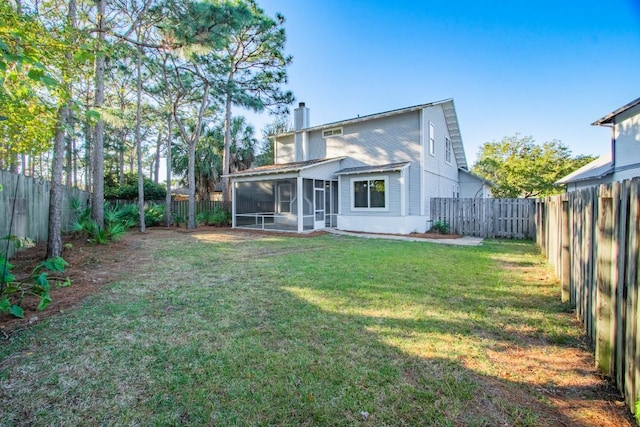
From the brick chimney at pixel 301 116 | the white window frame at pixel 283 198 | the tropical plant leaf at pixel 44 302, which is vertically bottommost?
the tropical plant leaf at pixel 44 302

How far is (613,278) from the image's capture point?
96.2 inches

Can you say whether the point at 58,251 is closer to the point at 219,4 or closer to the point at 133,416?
the point at 133,416

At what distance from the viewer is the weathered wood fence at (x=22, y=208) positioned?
242 inches

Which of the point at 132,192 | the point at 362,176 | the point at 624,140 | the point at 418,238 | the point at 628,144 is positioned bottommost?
the point at 418,238

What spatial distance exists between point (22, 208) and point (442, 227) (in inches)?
568

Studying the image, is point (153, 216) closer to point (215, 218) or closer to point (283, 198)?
point (215, 218)

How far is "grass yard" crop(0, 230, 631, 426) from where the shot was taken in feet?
7.00

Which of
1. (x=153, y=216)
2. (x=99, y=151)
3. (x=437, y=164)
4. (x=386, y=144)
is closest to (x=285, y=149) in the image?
(x=386, y=144)

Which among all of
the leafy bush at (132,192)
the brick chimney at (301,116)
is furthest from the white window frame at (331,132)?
the leafy bush at (132,192)

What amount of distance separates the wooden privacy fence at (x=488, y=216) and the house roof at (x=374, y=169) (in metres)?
2.89

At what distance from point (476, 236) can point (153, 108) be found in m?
22.1

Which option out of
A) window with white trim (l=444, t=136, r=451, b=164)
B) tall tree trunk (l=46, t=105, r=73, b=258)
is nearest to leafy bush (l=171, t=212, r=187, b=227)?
tall tree trunk (l=46, t=105, r=73, b=258)

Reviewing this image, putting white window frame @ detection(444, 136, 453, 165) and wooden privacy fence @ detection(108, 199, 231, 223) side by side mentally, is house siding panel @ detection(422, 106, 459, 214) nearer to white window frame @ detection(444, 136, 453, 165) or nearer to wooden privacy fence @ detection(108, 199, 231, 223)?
white window frame @ detection(444, 136, 453, 165)

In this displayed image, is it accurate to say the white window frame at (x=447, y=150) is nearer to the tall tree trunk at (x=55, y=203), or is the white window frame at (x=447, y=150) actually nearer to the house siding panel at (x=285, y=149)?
the house siding panel at (x=285, y=149)
